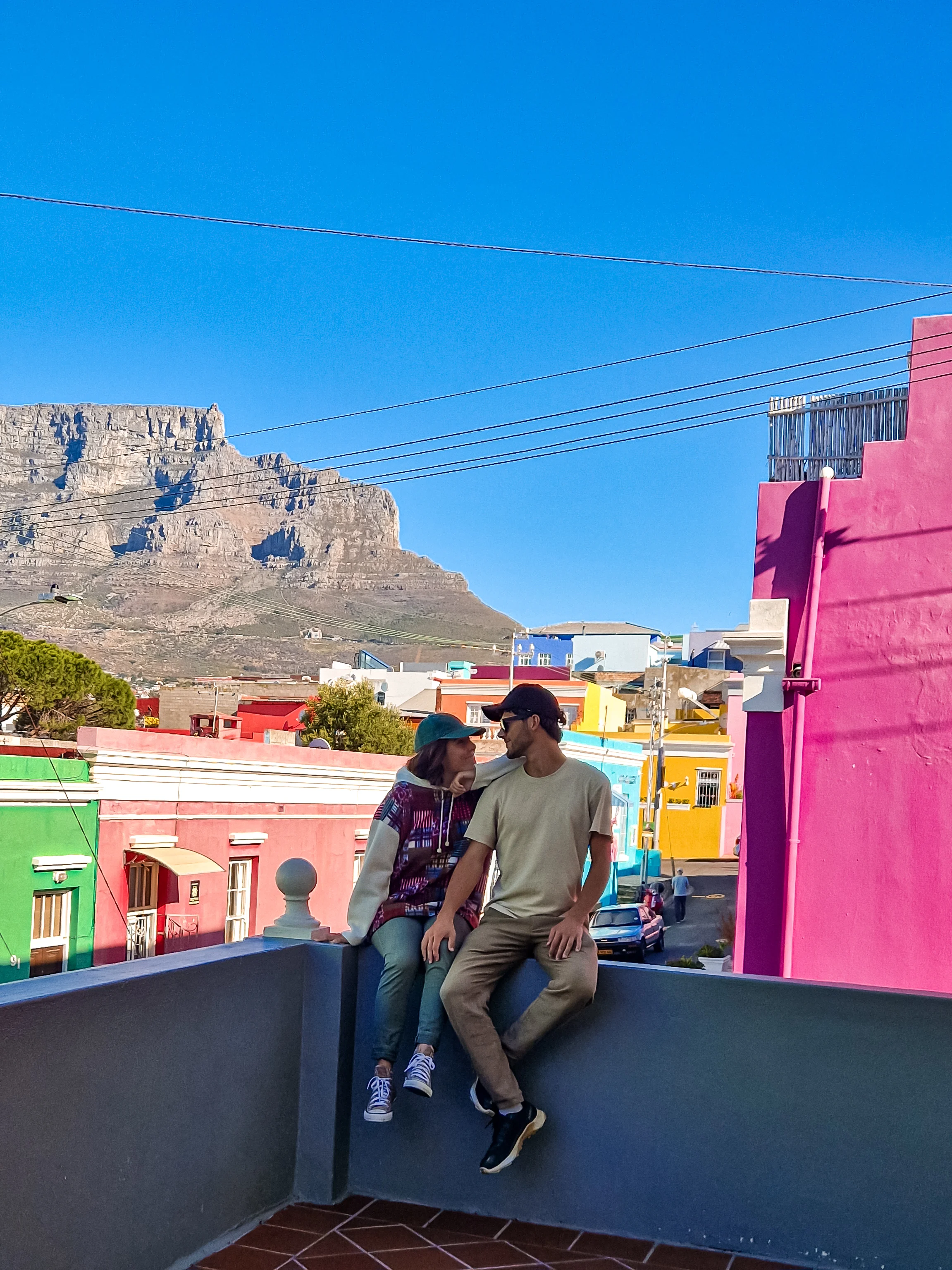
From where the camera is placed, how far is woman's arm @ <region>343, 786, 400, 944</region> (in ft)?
12.4

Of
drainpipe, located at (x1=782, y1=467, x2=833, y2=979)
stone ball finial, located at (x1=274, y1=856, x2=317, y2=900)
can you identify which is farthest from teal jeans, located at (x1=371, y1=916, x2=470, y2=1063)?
drainpipe, located at (x1=782, y1=467, x2=833, y2=979)

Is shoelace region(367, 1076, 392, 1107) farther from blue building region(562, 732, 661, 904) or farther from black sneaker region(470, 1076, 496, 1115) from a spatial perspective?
blue building region(562, 732, 661, 904)

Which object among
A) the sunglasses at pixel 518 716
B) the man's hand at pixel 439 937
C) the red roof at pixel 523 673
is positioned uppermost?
the red roof at pixel 523 673

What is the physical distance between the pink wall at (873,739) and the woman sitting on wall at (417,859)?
3.82 m

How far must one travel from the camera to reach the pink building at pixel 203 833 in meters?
17.8

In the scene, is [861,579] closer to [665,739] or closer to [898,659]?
[898,659]

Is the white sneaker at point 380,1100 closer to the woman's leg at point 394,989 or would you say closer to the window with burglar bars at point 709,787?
the woman's leg at point 394,989

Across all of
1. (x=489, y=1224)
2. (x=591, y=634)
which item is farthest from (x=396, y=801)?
(x=591, y=634)

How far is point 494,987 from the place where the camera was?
3.58 meters

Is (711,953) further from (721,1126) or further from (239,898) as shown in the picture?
(721,1126)

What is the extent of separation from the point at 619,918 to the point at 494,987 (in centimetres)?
1939

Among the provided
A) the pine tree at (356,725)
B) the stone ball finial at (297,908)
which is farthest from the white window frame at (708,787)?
the stone ball finial at (297,908)

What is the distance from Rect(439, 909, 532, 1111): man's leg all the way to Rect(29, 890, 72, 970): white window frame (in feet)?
46.4

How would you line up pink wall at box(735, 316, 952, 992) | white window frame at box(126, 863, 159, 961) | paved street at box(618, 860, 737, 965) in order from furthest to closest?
paved street at box(618, 860, 737, 965) → white window frame at box(126, 863, 159, 961) → pink wall at box(735, 316, 952, 992)
